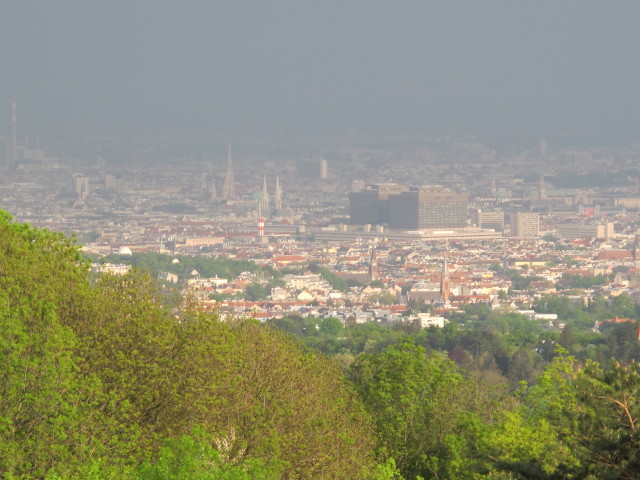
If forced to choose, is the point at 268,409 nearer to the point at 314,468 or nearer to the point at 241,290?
the point at 314,468

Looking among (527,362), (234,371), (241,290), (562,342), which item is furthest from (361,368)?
(241,290)

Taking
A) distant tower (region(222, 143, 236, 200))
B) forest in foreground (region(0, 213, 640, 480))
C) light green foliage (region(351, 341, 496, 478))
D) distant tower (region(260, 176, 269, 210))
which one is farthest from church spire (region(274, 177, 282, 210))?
forest in foreground (region(0, 213, 640, 480))

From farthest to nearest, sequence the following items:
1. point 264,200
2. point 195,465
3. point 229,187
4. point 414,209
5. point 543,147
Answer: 1. point 543,147
2. point 229,187
3. point 264,200
4. point 414,209
5. point 195,465

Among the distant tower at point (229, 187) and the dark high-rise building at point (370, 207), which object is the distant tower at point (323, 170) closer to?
the distant tower at point (229, 187)

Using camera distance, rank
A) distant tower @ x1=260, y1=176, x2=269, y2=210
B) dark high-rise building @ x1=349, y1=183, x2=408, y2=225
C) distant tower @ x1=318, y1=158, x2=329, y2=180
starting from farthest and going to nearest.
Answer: distant tower @ x1=318, y1=158, x2=329, y2=180
distant tower @ x1=260, y1=176, x2=269, y2=210
dark high-rise building @ x1=349, y1=183, x2=408, y2=225

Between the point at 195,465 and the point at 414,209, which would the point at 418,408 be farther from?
the point at 414,209

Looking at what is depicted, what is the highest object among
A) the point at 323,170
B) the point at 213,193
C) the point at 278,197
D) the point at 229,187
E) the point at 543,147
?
the point at 543,147

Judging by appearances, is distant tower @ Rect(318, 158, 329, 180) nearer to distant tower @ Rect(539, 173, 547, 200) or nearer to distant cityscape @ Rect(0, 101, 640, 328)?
distant cityscape @ Rect(0, 101, 640, 328)

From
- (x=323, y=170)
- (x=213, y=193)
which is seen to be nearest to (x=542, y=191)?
(x=213, y=193)
